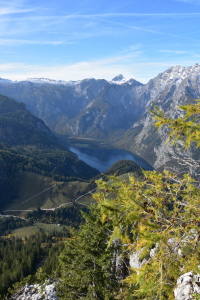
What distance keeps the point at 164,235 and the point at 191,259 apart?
6.27 feet

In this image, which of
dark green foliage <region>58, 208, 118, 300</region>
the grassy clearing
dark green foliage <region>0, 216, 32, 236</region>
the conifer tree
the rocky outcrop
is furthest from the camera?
dark green foliage <region>0, 216, 32, 236</region>

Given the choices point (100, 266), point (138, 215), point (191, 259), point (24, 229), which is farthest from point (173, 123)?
point (24, 229)

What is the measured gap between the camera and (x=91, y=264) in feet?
83.7

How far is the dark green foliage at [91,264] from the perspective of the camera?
2434 cm

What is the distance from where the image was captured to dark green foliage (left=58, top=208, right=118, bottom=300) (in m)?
24.3

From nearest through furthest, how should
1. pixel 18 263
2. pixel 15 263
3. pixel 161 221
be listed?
pixel 161 221, pixel 18 263, pixel 15 263

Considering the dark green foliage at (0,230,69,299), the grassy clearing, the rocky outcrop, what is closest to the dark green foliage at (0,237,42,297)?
the dark green foliage at (0,230,69,299)

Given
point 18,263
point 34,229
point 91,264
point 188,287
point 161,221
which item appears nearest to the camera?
point 161,221

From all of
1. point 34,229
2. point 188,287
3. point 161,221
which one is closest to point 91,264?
point 188,287

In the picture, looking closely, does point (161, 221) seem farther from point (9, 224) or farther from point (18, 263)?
point (9, 224)

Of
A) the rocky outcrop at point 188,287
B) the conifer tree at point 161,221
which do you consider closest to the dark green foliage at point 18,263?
the rocky outcrop at point 188,287

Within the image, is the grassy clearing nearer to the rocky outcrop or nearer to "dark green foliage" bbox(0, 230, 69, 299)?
"dark green foliage" bbox(0, 230, 69, 299)

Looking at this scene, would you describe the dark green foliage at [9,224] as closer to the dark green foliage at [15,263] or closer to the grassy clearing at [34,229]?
the grassy clearing at [34,229]

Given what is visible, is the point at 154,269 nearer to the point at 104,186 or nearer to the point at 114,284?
the point at 104,186
